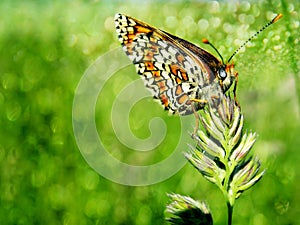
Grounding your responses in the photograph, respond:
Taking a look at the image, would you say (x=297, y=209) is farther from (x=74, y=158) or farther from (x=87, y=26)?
(x=87, y=26)

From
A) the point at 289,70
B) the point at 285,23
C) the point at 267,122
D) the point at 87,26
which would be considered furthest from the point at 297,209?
the point at 87,26

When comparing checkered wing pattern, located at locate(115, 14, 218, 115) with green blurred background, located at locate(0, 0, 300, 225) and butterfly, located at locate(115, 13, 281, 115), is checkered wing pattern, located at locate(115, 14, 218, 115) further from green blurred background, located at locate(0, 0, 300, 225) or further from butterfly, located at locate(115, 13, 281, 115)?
green blurred background, located at locate(0, 0, 300, 225)

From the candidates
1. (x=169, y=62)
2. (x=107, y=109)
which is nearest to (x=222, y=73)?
(x=169, y=62)

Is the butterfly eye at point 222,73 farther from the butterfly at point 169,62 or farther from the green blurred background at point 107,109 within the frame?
the green blurred background at point 107,109

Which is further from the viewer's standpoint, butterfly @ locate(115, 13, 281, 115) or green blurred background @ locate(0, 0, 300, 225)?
green blurred background @ locate(0, 0, 300, 225)

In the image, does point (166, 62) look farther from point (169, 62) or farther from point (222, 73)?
point (222, 73)

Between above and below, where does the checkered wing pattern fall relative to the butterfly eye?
above

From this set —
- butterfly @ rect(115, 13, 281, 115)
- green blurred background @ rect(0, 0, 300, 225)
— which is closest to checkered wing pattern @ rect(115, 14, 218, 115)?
butterfly @ rect(115, 13, 281, 115)

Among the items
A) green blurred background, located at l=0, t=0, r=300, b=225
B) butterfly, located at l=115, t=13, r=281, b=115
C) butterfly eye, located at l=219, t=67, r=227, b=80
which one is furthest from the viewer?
green blurred background, located at l=0, t=0, r=300, b=225
